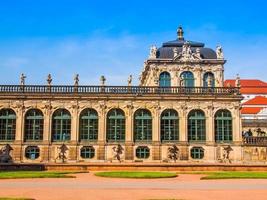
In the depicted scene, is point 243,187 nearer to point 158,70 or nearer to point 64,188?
point 64,188

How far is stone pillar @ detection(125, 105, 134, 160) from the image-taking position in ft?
154

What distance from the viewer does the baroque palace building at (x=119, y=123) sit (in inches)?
1845

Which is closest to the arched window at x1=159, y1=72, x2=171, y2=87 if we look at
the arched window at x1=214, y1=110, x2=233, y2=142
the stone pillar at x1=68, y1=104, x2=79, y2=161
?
the arched window at x1=214, y1=110, x2=233, y2=142

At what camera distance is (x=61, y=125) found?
4756cm

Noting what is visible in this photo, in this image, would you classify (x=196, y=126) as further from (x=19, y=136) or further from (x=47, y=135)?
(x=19, y=136)

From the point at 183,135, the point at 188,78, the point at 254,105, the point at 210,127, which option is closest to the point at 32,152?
the point at 183,135

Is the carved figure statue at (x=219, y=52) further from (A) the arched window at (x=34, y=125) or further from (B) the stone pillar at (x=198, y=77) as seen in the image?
(A) the arched window at (x=34, y=125)

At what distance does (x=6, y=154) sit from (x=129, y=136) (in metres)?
13.4

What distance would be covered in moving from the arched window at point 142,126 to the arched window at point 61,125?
7654 millimetres

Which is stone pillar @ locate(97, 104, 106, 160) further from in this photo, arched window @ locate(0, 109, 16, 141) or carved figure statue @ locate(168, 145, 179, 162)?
arched window @ locate(0, 109, 16, 141)

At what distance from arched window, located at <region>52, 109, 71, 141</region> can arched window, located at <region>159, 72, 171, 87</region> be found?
1569cm

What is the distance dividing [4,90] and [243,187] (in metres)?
33.5

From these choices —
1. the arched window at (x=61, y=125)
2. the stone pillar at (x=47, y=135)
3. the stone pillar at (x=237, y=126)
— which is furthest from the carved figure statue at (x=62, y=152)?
the stone pillar at (x=237, y=126)

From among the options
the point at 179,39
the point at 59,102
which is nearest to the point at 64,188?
the point at 59,102
